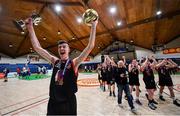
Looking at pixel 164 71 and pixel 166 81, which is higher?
pixel 164 71

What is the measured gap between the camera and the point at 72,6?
13.2m

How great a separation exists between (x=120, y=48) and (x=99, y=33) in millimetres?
8897

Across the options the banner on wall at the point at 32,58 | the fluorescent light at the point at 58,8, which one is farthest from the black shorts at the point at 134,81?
the banner on wall at the point at 32,58

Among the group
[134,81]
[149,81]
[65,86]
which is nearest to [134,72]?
[134,81]

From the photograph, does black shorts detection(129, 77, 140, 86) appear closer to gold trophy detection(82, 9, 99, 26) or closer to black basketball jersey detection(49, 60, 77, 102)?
gold trophy detection(82, 9, 99, 26)

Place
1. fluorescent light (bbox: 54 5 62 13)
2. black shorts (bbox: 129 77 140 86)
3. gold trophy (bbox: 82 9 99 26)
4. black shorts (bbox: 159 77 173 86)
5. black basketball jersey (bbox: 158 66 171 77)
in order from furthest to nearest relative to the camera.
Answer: fluorescent light (bbox: 54 5 62 13), black shorts (bbox: 129 77 140 86), black basketball jersey (bbox: 158 66 171 77), black shorts (bbox: 159 77 173 86), gold trophy (bbox: 82 9 99 26)

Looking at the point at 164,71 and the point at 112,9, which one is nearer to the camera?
the point at 164,71

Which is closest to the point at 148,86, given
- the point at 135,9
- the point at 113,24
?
the point at 135,9

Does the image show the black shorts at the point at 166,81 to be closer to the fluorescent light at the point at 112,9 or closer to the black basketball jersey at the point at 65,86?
the black basketball jersey at the point at 65,86

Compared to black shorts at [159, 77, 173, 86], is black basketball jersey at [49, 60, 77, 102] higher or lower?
higher

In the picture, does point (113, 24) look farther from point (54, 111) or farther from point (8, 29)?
point (54, 111)

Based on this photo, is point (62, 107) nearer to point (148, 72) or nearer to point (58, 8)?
point (148, 72)

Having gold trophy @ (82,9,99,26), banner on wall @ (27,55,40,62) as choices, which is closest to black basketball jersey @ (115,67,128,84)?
gold trophy @ (82,9,99,26)

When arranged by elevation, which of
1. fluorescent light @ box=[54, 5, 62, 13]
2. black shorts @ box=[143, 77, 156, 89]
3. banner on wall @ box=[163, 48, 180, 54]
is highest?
fluorescent light @ box=[54, 5, 62, 13]
